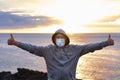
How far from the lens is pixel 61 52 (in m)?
8.11

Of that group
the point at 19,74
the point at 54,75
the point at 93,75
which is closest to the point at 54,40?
the point at 54,75

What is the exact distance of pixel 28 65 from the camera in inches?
2643

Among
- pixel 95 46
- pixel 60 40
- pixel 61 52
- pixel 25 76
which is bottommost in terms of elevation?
pixel 25 76

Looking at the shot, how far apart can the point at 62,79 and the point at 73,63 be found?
447mm

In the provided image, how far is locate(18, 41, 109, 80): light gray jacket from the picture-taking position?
811 cm

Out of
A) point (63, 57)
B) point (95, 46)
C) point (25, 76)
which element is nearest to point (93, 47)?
point (95, 46)

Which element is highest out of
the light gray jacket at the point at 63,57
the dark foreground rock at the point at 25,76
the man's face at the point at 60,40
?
the man's face at the point at 60,40

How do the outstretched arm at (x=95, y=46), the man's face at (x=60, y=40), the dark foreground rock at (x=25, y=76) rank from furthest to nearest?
the dark foreground rock at (x=25, y=76) → the outstretched arm at (x=95, y=46) → the man's face at (x=60, y=40)

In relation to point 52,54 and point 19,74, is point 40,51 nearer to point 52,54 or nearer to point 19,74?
point 52,54

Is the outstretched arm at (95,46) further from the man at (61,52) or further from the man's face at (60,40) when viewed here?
the man's face at (60,40)

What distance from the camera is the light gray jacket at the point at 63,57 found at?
8.11 meters

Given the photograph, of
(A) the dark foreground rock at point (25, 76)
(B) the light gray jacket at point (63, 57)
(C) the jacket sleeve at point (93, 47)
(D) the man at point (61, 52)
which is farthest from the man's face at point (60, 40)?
(A) the dark foreground rock at point (25, 76)

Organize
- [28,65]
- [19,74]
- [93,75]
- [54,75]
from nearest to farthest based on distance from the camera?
[54,75]
[19,74]
[93,75]
[28,65]

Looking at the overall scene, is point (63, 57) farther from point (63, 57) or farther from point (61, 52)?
point (61, 52)
